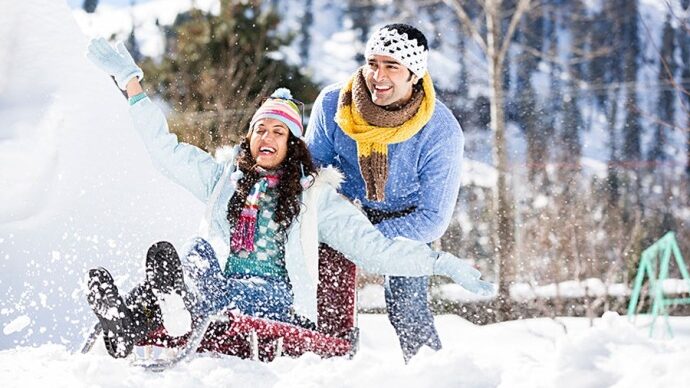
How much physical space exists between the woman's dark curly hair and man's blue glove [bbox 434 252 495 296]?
0.53m

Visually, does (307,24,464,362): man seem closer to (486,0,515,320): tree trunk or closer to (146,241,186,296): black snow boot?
(146,241,186,296): black snow boot

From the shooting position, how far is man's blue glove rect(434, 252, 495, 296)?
11.3ft

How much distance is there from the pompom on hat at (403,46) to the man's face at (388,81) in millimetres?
23

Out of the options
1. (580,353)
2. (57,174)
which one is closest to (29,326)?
(57,174)

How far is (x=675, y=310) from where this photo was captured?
1128cm

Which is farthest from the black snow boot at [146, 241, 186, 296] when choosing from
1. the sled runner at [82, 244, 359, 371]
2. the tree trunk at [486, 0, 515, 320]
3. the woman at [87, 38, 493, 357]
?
the tree trunk at [486, 0, 515, 320]

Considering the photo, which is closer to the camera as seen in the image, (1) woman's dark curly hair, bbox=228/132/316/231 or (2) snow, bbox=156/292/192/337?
(2) snow, bbox=156/292/192/337

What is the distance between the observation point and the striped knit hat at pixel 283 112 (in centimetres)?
360

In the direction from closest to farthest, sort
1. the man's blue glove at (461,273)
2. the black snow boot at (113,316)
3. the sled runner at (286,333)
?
the black snow boot at (113,316)
the sled runner at (286,333)
the man's blue glove at (461,273)

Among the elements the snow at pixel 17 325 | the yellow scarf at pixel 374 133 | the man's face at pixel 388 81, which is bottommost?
the snow at pixel 17 325

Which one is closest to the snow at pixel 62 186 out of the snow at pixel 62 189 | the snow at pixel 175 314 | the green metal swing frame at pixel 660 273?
the snow at pixel 62 189

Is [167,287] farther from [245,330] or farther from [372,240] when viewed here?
[372,240]

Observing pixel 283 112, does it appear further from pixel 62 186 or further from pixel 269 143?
pixel 62 186

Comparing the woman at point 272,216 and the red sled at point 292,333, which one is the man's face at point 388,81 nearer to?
the woman at point 272,216
